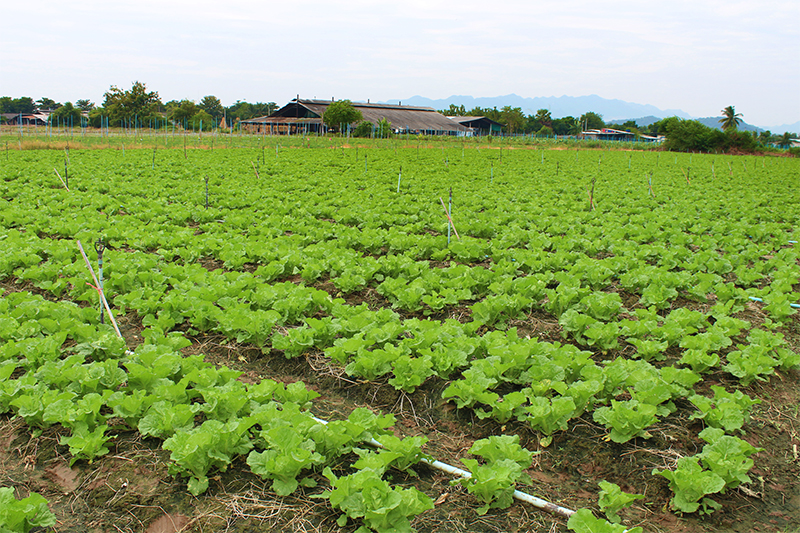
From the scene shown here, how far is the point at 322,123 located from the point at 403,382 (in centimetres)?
5576

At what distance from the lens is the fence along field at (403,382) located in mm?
3453

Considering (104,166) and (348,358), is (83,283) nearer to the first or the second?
(348,358)

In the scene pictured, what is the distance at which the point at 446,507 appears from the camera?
348 cm

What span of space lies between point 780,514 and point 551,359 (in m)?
1.88

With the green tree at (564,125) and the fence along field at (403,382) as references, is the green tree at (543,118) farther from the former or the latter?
the fence along field at (403,382)

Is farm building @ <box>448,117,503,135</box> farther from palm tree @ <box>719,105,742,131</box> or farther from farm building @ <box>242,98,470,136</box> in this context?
palm tree @ <box>719,105,742,131</box>

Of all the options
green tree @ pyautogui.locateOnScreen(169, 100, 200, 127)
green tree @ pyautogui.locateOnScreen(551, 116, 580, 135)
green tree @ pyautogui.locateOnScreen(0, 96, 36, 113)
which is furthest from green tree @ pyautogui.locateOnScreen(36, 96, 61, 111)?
green tree @ pyautogui.locateOnScreen(551, 116, 580, 135)

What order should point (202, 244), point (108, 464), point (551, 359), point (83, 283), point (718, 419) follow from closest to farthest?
point (108, 464)
point (718, 419)
point (551, 359)
point (83, 283)
point (202, 244)

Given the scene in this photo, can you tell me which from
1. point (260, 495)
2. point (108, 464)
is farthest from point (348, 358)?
point (108, 464)

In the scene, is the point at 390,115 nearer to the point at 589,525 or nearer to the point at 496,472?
the point at 496,472

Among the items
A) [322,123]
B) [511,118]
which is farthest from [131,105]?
[511,118]

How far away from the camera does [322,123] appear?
57.4 metres

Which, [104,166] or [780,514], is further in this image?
[104,166]

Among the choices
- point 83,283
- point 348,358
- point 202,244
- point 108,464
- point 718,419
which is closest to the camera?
point 108,464
